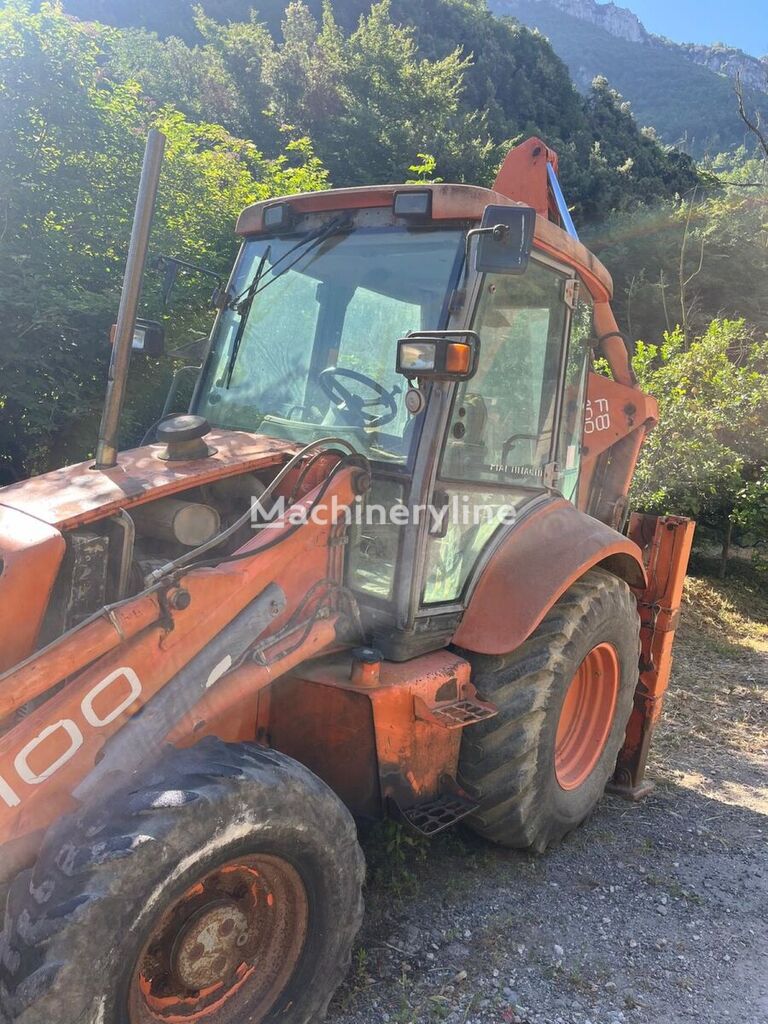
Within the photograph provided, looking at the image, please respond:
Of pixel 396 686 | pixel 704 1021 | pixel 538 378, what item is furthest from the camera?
pixel 538 378

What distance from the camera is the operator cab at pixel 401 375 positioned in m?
2.96

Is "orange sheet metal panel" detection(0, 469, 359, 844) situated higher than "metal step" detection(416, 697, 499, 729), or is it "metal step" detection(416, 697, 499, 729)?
"orange sheet metal panel" detection(0, 469, 359, 844)

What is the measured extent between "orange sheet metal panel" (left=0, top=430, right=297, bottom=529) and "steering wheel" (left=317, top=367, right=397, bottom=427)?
10.2 inches

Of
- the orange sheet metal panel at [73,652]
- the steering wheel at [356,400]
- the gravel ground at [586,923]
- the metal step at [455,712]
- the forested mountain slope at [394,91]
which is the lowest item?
the gravel ground at [586,923]

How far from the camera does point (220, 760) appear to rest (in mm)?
2148

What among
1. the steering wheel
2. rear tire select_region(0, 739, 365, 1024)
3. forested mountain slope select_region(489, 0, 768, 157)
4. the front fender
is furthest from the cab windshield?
forested mountain slope select_region(489, 0, 768, 157)

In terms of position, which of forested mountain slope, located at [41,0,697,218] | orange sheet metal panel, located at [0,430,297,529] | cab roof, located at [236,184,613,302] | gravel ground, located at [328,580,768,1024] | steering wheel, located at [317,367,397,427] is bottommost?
gravel ground, located at [328,580,768,1024]

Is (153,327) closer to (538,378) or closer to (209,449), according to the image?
(209,449)

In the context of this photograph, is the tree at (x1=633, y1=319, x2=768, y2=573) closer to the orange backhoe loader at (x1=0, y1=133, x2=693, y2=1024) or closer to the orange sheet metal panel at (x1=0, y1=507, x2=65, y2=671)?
the orange backhoe loader at (x1=0, y1=133, x2=693, y2=1024)

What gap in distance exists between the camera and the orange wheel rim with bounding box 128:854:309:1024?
6.88ft

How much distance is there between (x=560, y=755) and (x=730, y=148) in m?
56.3

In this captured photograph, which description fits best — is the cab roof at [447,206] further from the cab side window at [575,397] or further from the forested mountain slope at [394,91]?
the forested mountain slope at [394,91]

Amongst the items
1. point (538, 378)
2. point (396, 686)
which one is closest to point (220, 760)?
point (396, 686)

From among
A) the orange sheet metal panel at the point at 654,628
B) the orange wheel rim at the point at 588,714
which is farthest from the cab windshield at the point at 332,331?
the orange sheet metal panel at the point at 654,628
